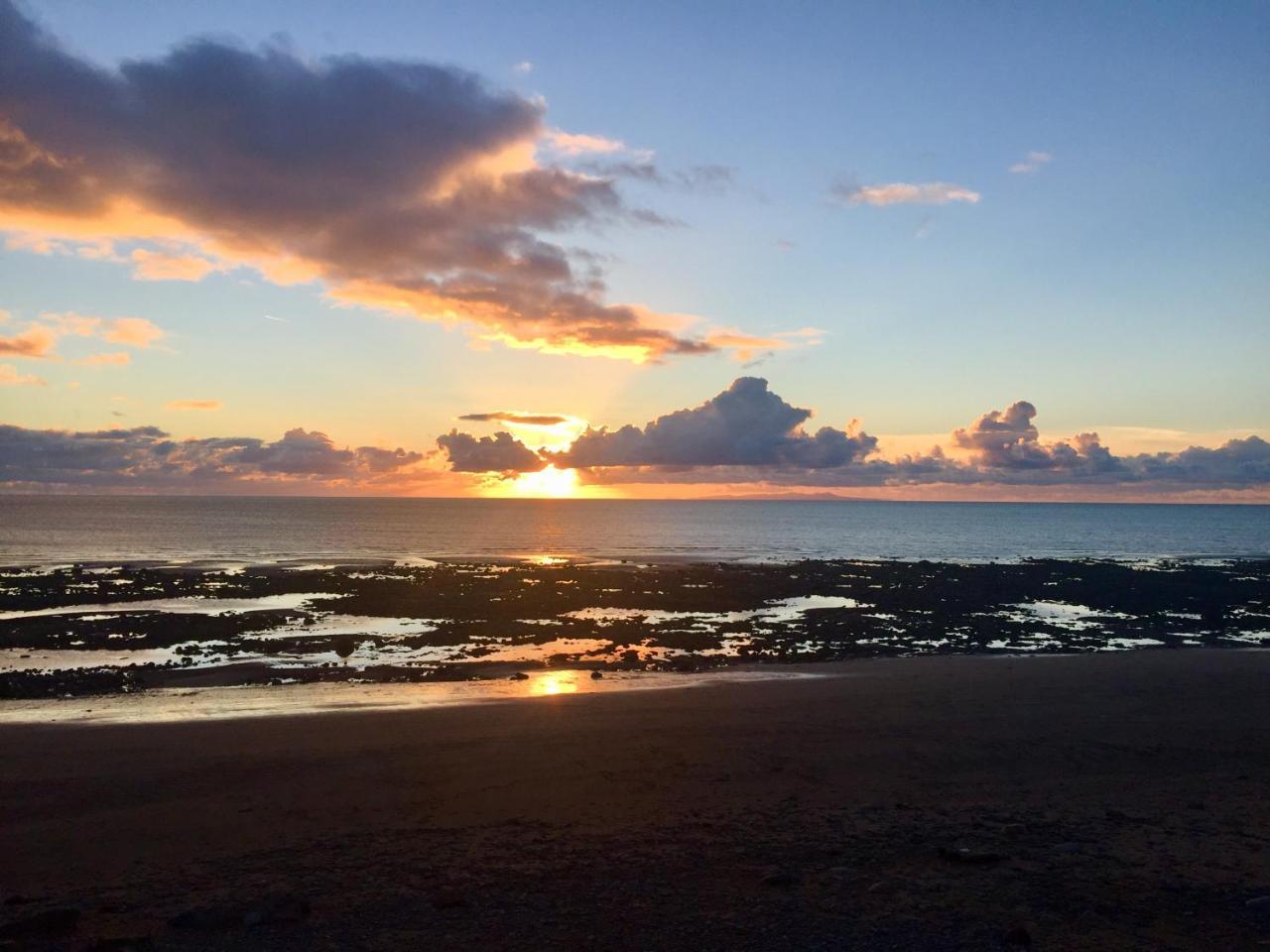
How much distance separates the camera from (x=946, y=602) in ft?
167

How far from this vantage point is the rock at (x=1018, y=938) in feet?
32.1

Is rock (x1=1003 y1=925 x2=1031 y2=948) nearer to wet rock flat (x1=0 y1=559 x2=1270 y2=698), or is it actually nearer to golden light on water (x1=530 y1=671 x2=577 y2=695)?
golden light on water (x1=530 y1=671 x2=577 y2=695)

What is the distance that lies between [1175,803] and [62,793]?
19.2 m

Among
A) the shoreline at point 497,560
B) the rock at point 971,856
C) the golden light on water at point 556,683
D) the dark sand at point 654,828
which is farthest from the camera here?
the shoreline at point 497,560

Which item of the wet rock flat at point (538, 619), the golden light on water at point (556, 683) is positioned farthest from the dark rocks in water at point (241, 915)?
the wet rock flat at point (538, 619)

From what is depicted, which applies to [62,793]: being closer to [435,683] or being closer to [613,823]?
[613,823]

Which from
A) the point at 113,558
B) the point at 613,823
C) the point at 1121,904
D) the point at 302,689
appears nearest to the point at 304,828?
the point at 613,823

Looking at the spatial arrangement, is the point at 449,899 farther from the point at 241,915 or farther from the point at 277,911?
the point at 241,915

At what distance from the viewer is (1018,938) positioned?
32.3ft

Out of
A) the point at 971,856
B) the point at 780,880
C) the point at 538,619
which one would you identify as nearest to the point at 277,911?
the point at 780,880

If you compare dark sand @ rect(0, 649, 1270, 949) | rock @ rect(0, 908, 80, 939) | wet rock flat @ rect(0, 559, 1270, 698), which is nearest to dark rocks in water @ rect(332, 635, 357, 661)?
wet rock flat @ rect(0, 559, 1270, 698)

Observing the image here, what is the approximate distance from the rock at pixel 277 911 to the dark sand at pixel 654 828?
33mm

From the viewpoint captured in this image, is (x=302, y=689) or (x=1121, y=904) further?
(x=302, y=689)

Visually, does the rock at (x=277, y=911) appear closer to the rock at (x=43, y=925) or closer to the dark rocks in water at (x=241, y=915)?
the dark rocks in water at (x=241, y=915)
